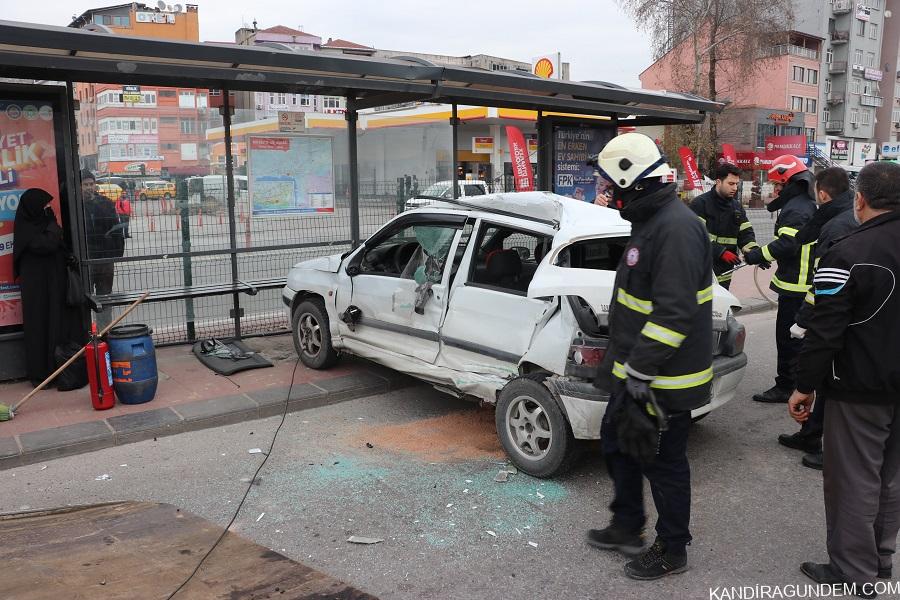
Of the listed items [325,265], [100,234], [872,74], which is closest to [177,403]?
[325,265]

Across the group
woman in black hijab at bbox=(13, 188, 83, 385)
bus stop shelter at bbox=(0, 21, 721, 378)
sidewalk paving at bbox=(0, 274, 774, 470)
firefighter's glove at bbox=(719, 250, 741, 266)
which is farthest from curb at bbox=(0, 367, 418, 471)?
firefighter's glove at bbox=(719, 250, 741, 266)

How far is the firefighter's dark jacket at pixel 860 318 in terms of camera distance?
3.20 meters

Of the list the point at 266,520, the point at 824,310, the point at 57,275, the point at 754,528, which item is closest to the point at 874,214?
Answer: the point at 824,310

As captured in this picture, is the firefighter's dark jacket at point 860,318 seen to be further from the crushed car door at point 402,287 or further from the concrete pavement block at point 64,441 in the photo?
the concrete pavement block at point 64,441

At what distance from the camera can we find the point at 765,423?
5938 millimetres

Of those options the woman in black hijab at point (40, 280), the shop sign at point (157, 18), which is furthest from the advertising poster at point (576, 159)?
the shop sign at point (157, 18)

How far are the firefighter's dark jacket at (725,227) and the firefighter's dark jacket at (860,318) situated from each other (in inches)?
158

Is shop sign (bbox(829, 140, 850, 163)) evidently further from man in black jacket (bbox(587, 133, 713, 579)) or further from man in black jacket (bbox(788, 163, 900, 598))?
man in black jacket (bbox(587, 133, 713, 579))

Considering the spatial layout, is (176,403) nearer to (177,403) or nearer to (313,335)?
(177,403)

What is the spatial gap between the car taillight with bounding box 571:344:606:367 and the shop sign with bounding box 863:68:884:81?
8068 centimetres

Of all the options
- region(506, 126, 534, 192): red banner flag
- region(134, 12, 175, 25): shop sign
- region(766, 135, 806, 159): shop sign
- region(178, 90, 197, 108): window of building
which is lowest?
region(506, 126, 534, 192): red banner flag

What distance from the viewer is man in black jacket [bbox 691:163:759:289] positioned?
7.17 metres

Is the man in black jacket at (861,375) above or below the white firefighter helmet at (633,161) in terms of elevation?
below

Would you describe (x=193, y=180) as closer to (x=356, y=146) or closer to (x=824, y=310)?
(x=356, y=146)
